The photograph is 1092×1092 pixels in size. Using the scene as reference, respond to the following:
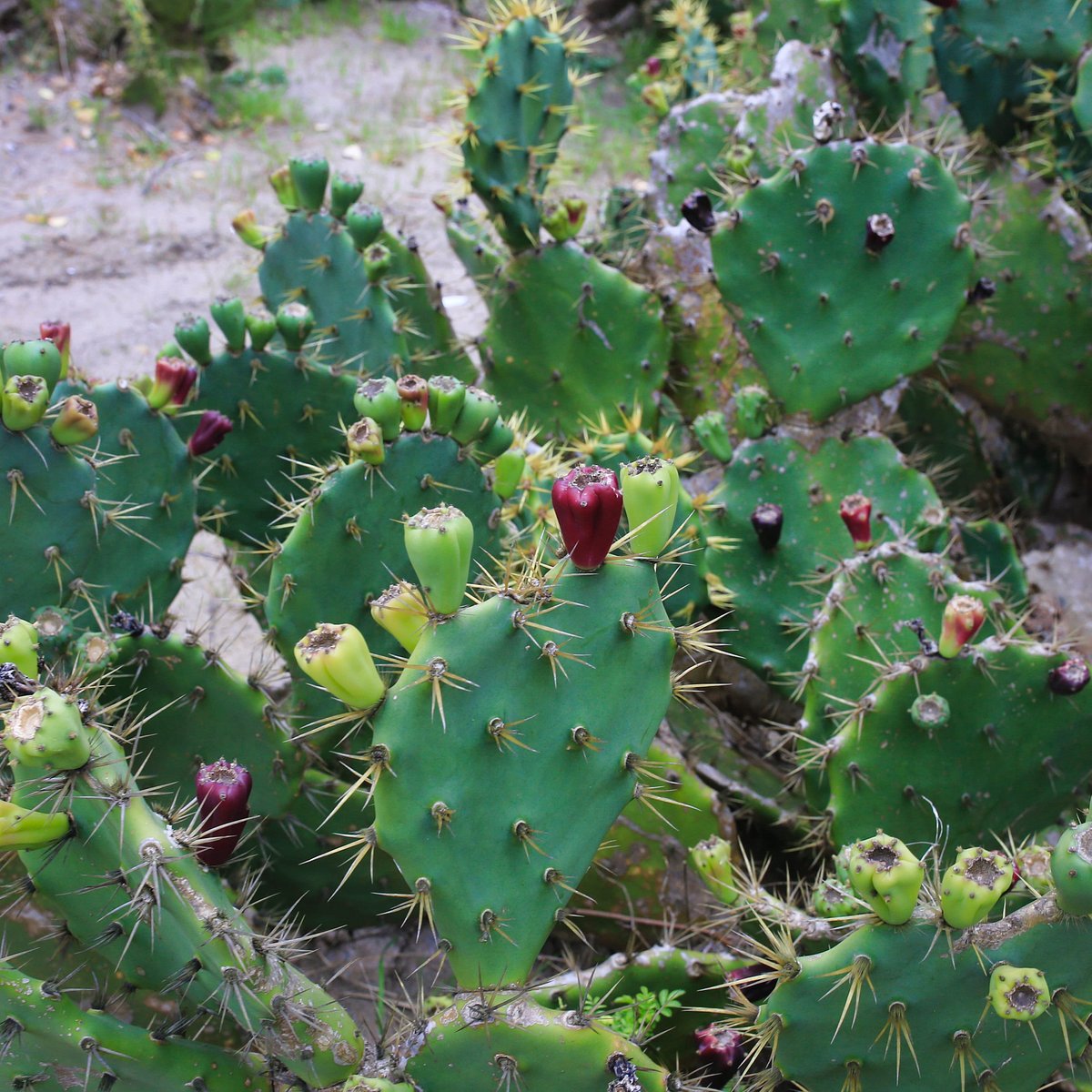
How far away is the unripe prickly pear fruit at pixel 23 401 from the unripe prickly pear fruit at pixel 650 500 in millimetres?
903

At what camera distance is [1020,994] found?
3.73 ft

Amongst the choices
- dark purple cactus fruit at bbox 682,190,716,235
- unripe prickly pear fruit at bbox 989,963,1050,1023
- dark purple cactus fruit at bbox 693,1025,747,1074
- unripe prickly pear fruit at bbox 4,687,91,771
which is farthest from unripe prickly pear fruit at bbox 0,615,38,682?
dark purple cactus fruit at bbox 682,190,716,235

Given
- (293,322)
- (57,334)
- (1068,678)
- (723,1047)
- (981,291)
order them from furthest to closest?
1. (981,291)
2. (293,322)
3. (57,334)
4. (1068,678)
5. (723,1047)

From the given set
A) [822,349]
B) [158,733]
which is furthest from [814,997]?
[822,349]

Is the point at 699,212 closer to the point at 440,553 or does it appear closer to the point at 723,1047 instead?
the point at 440,553

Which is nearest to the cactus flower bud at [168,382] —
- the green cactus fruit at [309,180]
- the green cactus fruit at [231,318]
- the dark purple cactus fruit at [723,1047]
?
the green cactus fruit at [231,318]

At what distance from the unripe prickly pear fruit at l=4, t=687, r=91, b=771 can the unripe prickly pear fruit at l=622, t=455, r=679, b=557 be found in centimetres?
68

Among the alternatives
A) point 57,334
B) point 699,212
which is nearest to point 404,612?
point 57,334

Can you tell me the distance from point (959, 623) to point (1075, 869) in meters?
0.64

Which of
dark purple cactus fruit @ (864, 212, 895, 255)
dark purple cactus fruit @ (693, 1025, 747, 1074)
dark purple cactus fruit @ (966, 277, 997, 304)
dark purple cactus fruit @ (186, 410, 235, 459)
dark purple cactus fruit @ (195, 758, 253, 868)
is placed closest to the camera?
dark purple cactus fruit @ (195, 758, 253, 868)

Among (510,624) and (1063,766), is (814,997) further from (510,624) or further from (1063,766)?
(1063,766)

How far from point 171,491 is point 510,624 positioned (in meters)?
0.99

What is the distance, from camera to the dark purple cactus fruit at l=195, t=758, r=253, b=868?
1.36 meters

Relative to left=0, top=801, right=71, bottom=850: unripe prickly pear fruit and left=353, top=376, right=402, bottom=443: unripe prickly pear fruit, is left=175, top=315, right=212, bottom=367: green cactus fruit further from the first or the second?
left=0, top=801, right=71, bottom=850: unripe prickly pear fruit
